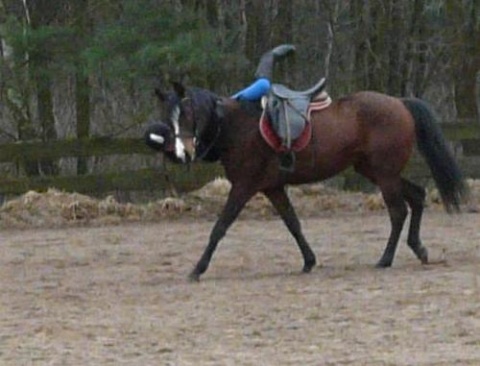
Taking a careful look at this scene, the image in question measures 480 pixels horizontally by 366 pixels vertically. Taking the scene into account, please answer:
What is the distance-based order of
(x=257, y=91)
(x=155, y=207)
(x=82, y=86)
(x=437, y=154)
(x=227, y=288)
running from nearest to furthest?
(x=227, y=288), (x=257, y=91), (x=437, y=154), (x=155, y=207), (x=82, y=86)

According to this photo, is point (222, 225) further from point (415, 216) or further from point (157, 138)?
point (415, 216)

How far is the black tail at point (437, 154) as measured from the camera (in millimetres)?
11859

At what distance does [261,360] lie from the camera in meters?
7.48

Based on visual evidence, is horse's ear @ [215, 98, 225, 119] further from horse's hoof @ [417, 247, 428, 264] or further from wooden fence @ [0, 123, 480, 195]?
wooden fence @ [0, 123, 480, 195]

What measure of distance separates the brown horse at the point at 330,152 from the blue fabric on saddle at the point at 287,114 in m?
0.15

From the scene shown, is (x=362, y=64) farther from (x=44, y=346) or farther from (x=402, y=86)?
(x=44, y=346)

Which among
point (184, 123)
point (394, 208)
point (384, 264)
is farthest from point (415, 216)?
point (184, 123)

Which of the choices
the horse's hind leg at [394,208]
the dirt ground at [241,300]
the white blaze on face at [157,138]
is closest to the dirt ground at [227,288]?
the dirt ground at [241,300]

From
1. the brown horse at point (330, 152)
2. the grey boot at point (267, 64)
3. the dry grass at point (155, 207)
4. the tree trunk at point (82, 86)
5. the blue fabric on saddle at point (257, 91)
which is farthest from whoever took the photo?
the tree trunk at point (82, 86)

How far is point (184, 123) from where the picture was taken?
432 inches

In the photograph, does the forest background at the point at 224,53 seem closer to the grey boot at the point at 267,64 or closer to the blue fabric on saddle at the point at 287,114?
the grey boot at the point at 267,64

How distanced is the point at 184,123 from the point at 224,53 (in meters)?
7.92

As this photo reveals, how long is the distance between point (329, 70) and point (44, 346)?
12779 millimetres

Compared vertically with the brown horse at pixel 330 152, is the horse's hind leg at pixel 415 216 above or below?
below
